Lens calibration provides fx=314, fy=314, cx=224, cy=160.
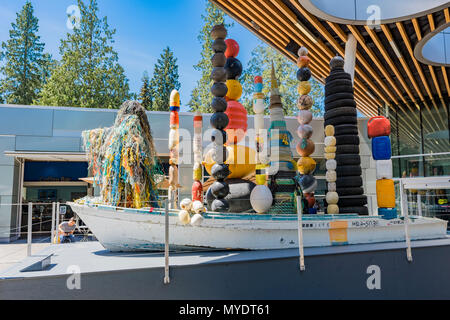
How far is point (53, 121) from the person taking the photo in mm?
12273

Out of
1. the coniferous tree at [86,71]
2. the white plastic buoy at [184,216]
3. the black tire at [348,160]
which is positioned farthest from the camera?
the coniferous tree at [86,71]

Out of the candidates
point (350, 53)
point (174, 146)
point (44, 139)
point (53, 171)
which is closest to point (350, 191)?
point (174, 146)

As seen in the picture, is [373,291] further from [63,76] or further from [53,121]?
[63,76]

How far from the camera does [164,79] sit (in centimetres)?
2925

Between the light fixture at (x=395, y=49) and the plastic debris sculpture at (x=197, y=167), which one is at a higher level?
the light fixture at (x=395, y=49)

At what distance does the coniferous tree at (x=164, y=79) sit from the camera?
29.0 m

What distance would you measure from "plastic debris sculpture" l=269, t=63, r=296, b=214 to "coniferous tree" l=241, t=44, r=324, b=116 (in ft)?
58.4

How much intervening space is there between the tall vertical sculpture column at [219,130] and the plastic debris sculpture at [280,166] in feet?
3.14

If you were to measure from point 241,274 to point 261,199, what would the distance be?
1.27 metres

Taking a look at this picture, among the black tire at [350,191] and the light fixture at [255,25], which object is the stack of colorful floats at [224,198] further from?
the light fixture at [255,25]

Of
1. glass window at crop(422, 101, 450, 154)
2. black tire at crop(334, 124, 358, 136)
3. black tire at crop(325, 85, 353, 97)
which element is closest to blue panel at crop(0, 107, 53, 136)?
black tire at crop(325, 85, 353, 97)

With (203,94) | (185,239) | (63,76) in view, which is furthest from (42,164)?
(185,239)

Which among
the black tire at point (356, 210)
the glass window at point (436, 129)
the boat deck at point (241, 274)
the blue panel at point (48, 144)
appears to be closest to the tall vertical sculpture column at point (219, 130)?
the boat deck at point (241, 274)

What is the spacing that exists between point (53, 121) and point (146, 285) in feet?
35.3
